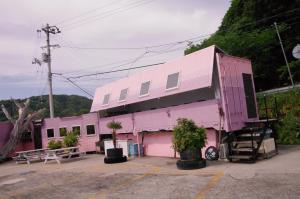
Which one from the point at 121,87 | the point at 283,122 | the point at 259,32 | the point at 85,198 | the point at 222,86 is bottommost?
the point at 85,198

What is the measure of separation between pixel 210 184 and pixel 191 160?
288 cm

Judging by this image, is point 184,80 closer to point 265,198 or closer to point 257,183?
point 257,183

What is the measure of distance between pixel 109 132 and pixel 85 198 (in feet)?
43.1

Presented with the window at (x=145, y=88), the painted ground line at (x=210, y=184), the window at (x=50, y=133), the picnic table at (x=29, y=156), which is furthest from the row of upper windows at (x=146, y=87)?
the painted ground line at (x=210, y=184)

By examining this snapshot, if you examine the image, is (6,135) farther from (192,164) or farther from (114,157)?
(192,164)

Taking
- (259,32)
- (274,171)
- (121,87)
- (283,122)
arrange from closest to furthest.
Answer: (274,171), (283,122), (121,87), (259,32)

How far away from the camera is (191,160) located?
12.4 meters

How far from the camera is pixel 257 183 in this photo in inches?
351

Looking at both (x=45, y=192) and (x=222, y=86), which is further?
(x=222, y=86)

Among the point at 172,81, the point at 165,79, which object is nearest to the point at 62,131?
the point at 165,79

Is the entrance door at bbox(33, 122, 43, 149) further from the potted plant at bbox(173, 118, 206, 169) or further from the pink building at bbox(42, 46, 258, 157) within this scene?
the potted plant at bbox(173, 118, 206, 169)

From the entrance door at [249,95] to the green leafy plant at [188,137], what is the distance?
360cm

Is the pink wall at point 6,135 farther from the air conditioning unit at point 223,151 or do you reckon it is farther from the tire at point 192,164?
the air conditioning unit at point 223,151

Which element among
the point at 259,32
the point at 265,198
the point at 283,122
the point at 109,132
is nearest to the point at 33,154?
the point at 109,132
